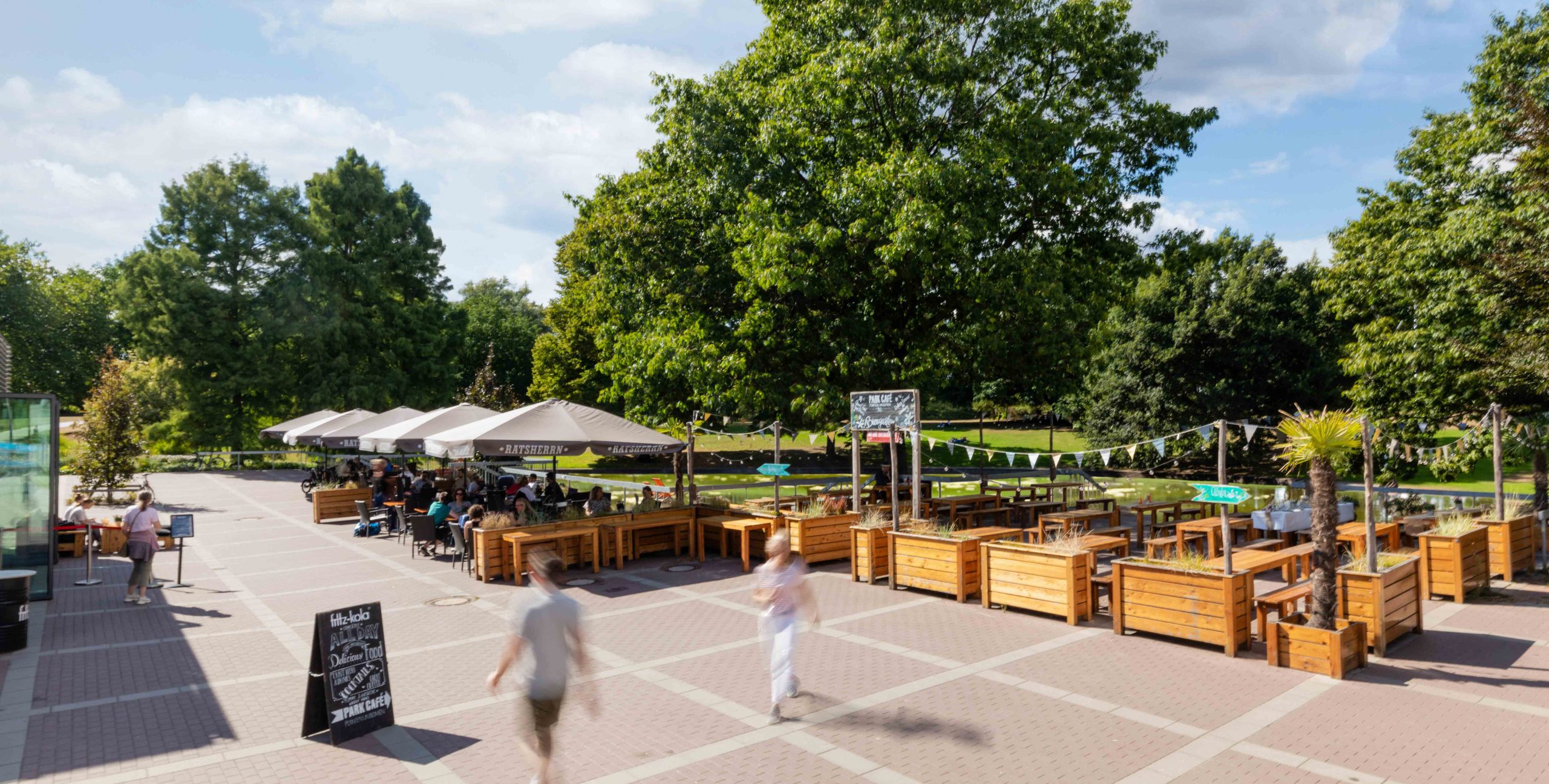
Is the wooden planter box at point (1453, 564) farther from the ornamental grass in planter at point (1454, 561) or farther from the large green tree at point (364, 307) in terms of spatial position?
the large green tree at point (364, 307)

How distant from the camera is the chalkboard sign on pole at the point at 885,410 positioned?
522 inches

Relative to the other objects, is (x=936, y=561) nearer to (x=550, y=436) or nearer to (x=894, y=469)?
(x=894, y=469)

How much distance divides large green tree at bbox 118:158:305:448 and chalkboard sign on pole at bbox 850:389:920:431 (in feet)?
122

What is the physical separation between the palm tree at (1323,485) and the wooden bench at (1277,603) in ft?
1.07

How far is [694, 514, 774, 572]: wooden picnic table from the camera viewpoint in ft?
46.6

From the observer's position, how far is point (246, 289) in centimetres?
4203

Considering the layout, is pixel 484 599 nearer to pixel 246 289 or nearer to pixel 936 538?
pixel 936 538

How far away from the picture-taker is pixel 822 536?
48.0ft

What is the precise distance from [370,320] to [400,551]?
102 feet

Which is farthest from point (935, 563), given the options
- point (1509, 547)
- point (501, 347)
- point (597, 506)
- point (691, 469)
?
point (501, 347)

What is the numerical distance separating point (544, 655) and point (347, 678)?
8.61 ft

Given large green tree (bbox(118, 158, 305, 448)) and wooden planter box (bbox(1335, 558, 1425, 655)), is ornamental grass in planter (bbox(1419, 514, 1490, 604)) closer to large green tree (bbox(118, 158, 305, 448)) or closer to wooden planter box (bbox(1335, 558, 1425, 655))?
wooden planter box (bbox(1335, 558, 1425, 655))

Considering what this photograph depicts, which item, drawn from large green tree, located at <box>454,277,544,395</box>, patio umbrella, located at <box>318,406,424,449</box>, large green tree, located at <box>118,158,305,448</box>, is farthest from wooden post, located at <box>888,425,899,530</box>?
large green tree, located at <box>454,277,544,395</box>

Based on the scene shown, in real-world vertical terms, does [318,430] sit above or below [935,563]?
above
